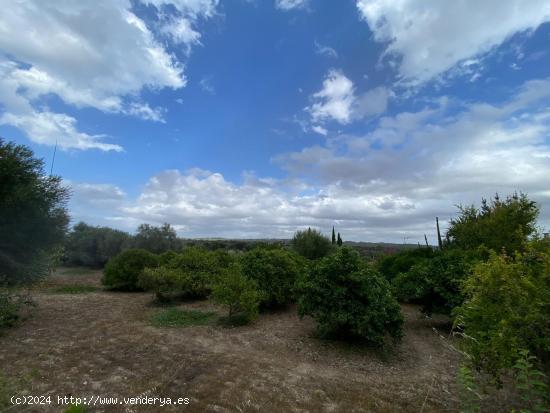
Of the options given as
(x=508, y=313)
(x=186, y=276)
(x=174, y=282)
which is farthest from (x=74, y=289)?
(x=508, y=313)

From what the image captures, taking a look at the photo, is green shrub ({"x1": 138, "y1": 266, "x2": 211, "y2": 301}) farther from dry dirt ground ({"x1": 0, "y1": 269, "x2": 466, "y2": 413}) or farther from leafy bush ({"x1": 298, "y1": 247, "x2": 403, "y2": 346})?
leafy bush ({"x1": 298, "y1": 247, "x2": 403, "y2": 346})

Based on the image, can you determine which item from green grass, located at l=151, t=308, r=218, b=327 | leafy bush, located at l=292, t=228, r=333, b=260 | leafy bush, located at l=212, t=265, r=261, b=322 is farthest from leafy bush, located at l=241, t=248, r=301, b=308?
leafy bush, located at l=292, t=228, r=333, b=260

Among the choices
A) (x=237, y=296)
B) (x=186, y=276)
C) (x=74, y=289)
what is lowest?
(x=74, y=289)

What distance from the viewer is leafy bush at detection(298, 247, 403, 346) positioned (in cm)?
654

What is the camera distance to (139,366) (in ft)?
17.1

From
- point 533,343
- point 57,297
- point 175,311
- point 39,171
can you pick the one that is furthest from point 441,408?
point 57,297

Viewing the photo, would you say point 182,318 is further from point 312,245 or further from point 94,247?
point 94,247

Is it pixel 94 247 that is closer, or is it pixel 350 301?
pixel 350 301

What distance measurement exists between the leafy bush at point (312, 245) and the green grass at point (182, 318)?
41.5 ft

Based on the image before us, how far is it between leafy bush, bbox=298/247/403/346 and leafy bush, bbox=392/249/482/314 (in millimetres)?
1927

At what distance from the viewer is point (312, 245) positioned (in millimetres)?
22000

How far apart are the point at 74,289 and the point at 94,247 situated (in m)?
10.5

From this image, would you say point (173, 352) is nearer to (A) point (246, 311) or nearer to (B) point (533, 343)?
(A) point (246, 311)

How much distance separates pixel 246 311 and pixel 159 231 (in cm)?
1806
